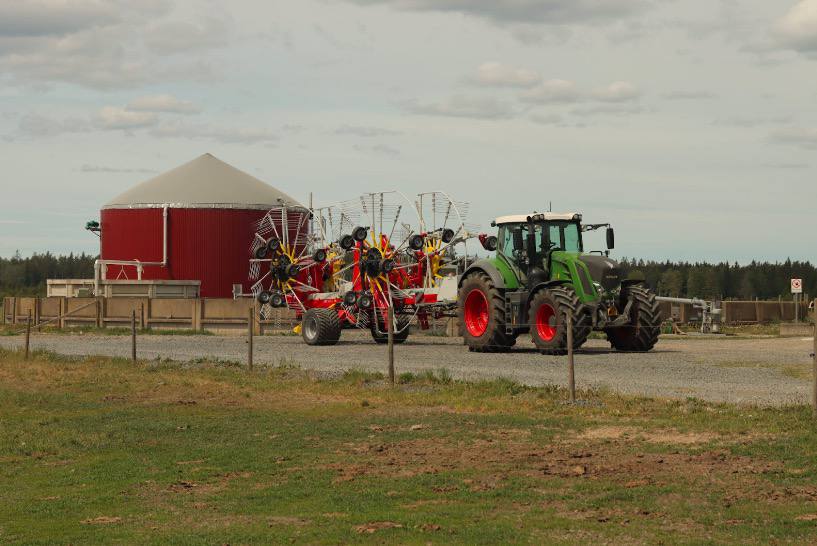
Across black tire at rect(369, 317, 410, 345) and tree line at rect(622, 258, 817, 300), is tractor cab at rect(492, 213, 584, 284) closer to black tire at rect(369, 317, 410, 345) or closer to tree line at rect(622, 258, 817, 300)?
black tire at rect(369, 317, 410, 345)

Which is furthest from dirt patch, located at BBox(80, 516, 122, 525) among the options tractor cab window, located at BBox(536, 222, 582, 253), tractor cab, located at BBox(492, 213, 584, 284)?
tractor cab window, located at BBox(536, 222, 582, 253)

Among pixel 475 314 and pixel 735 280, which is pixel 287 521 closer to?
pixel 475 314

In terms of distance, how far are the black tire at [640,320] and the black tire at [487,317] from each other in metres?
2.88

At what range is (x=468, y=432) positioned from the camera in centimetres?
1770

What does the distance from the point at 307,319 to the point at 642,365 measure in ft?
50.2

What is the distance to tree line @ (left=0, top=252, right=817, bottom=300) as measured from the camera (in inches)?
5463

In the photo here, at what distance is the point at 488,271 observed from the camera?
35.3m

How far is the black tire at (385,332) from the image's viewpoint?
41.5 m

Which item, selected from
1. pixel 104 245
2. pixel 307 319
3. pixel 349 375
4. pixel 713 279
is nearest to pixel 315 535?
pixel 349 375

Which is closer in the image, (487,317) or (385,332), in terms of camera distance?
(487,317)

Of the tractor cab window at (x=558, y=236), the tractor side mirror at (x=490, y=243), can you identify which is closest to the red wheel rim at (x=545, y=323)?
the tractor cab window at (x=558, y=236)

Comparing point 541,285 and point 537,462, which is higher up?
point 541,285

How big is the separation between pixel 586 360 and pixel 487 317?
16.1ft

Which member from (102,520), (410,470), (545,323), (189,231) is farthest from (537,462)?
(189,231)
